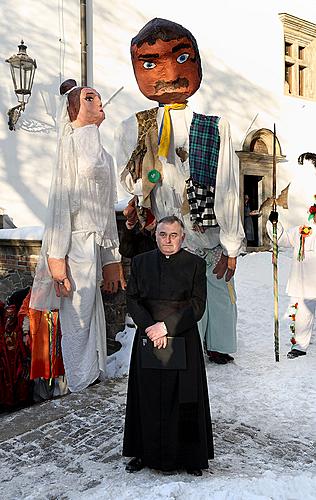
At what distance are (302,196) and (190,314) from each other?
10131mm

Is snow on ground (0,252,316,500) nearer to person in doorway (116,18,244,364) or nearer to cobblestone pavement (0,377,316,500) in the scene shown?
cobblestone pavement (0,377,316,500)

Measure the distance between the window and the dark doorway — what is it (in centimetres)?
218

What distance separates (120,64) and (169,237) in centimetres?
773

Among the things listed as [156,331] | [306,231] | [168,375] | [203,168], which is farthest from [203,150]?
[168,375]

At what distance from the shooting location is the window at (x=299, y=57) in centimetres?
1255

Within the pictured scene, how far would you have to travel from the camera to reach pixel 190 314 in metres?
2.56

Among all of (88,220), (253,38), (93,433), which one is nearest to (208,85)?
(253,38)

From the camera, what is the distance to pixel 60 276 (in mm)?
3828

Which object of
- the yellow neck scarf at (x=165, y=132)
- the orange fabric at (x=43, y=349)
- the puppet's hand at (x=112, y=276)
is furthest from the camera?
the puppet's hand at (x=112, y=276)

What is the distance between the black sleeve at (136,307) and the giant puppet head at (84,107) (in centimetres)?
171

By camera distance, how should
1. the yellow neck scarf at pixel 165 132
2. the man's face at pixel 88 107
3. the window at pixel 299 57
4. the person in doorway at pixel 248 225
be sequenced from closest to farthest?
1. the yellow neck scarf at pixel 165 132
2. the man's face at pixel 88 107
3. the person in doorway at pixel 248 225
4. the window at pixel 299 57

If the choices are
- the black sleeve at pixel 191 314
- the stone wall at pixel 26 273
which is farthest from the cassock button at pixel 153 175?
the black sleeve at pixel 191 314

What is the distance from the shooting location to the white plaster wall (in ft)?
29.0

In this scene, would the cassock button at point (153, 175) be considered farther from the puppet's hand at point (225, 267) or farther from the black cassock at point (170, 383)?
the black cassock at point (170, 383)
